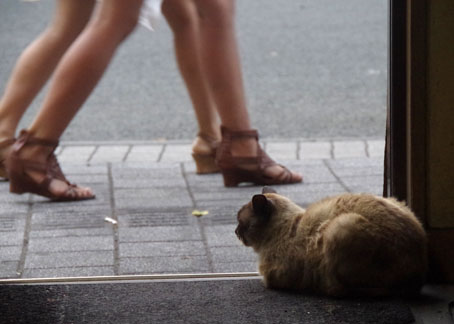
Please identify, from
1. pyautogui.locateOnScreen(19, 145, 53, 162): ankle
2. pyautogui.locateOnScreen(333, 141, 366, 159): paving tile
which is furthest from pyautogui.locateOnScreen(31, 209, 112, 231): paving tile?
pyautogui.locateOnScreen(333, 141, 366, 159): paving tile

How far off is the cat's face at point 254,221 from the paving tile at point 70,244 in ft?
2.74

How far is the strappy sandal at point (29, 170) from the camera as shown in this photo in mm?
4703

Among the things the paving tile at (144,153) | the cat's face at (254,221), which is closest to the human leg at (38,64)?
the paving tile at (144,153)

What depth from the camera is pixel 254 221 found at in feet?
11.5

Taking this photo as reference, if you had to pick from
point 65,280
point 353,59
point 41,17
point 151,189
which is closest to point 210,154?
point 151,189

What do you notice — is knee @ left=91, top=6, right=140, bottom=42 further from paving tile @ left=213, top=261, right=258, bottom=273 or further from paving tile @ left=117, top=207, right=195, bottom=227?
paving tile @ left=213, top=261, right=258, bottom=273

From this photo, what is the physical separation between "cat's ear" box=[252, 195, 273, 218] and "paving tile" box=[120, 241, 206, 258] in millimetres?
621

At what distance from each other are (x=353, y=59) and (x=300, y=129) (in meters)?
2.22

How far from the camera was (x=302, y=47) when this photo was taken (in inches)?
350

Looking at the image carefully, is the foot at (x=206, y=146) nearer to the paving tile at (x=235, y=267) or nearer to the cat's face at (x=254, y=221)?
the paving tile at (x=235, y=267)

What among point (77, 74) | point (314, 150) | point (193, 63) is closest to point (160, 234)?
point (77, 74)

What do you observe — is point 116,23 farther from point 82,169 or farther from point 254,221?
point 254,221

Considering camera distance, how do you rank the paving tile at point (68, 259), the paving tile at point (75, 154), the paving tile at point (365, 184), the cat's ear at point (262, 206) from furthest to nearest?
the paving tile at point (75, 154)
the paving tile at point (365, 184)
the paving tile at point (68, 259)
the cat's ear at point (262, 206)

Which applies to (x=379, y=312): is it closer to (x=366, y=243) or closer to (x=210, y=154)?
(x=366, y=243)
